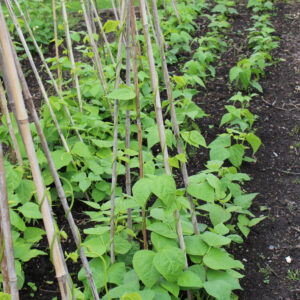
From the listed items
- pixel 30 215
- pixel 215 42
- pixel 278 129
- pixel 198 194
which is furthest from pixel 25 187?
pixel 215 42

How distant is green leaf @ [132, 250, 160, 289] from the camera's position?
1.77 meters

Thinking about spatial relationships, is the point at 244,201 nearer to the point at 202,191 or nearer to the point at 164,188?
the point at 202,191

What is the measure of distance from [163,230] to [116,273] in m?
0.32

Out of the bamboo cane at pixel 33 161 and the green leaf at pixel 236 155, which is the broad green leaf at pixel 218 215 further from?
the bamboo cane at pixel 33 161

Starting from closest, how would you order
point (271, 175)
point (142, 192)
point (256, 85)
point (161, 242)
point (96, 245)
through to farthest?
1. point (142, 192)
2. point (161, 242)
3. point (96, 245)
4. point (271, 175)
5. point (256, 85)

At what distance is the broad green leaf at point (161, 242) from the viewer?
1858 millimetres

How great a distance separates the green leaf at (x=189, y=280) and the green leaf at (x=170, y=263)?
0.13 ft

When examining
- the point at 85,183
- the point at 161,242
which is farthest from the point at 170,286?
the point at 85,183

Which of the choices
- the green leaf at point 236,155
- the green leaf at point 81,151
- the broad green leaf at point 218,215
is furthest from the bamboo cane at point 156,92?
the green leaf at point 236,155

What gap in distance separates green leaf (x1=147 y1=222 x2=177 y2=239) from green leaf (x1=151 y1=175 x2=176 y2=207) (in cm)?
30

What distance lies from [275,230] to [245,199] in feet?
0.89

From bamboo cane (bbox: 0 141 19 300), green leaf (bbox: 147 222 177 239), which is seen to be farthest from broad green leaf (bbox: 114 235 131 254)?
bamboo cane (bbox: 0 141 19 300)

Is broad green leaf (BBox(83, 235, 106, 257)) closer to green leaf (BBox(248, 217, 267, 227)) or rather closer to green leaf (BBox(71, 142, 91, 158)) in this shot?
green leaf (BBox(71, 142, 91, 158))

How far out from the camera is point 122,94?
1688mm
